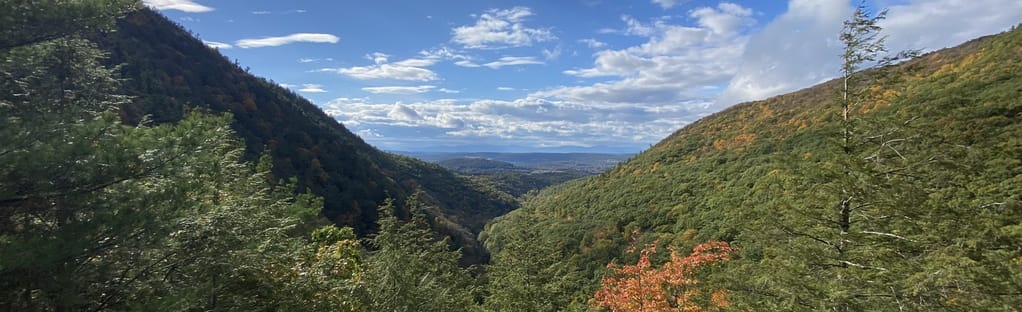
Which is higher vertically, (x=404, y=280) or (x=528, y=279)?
(x=404, y=280)

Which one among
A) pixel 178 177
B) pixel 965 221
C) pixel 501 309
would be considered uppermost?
pixel 178 177

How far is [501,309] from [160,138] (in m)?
10.9

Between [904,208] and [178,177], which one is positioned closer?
[178,177]

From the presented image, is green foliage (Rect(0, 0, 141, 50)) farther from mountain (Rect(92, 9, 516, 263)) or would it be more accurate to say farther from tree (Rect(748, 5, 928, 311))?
mountain (Rect(92, 9, 516, 263))

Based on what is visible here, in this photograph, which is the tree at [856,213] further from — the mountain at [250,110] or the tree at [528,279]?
the mountain at [250,110]

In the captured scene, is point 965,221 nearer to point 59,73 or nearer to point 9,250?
point 9,250

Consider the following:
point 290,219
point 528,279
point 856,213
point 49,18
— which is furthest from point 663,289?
point 49,18

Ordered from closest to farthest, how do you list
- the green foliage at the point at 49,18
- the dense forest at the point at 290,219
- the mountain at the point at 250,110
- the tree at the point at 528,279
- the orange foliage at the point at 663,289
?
the dense forest at the point at 290,219 → the green foliage at the point at 49,18 → the tree at the point at 528,279 → the orange foliage at the point at 663,289 → the mountain at the point at 250,110

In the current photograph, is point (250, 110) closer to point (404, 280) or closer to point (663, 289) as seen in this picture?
point (404, 280)

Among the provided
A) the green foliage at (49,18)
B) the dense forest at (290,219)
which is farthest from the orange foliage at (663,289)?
the green foliage at (49,18)

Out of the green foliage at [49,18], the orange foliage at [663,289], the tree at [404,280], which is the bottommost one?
the orange foliage at [663,289]

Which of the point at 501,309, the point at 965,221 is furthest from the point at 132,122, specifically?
the point at 965,221

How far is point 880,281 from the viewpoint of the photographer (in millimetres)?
7027

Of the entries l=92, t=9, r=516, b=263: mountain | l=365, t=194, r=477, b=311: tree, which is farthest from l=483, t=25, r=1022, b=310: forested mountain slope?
l=92, t=9, r=516, b=263: mountain
